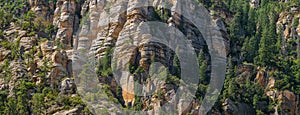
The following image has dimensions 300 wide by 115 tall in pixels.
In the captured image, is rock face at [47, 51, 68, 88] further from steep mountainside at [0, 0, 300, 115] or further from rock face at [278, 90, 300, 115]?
rock face at [278, 90, 300, 115]

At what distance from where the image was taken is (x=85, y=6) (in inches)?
5541

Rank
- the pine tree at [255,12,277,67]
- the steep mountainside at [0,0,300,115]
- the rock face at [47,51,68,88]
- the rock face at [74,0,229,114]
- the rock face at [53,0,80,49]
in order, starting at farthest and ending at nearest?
→ the rock face at [53,0,80,49], the pine tree at [255,12,277,67], the rock face at [47,51,68,88], the rock face at [74,0,229,114], the steep mountainside at [0,0,300,115]

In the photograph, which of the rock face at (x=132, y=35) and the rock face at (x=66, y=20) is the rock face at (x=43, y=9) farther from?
the rock face at (x=132, y=35)

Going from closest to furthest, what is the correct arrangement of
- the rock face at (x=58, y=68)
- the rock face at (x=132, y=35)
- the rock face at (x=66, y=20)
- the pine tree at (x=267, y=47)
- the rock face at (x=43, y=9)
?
the rock face at (x=132, y=35)
the rock face at (x=58, y=68)
the pine tree at (x=267, y=47)
the rock face at (x=66, y=20)
the rock face at (x=43, y=9)

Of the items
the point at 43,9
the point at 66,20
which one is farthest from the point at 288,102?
the point at 43,9

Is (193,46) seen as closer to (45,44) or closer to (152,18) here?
(152,18)

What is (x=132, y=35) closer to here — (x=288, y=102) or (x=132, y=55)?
(x=132, y=55)

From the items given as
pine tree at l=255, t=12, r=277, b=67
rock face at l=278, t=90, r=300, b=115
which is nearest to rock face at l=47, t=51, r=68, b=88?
pine tree at l=255, t=12, r=277, b=67

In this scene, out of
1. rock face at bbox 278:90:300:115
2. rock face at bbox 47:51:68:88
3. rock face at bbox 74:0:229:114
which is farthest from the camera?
rock face at bbox 278:90:300:115

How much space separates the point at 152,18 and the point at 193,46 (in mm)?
7942

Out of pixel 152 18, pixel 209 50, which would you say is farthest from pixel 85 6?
pixel 209 50

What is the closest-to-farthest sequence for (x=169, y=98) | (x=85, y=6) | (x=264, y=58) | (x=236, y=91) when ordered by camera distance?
(x=169, y=98)
(x=236, y=91)
(x=264, y=58)
(x=85, y=6)

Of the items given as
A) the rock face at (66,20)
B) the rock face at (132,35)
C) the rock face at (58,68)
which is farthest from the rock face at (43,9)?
the rock face at (58,68)

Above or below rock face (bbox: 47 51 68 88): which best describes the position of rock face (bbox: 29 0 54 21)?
above
